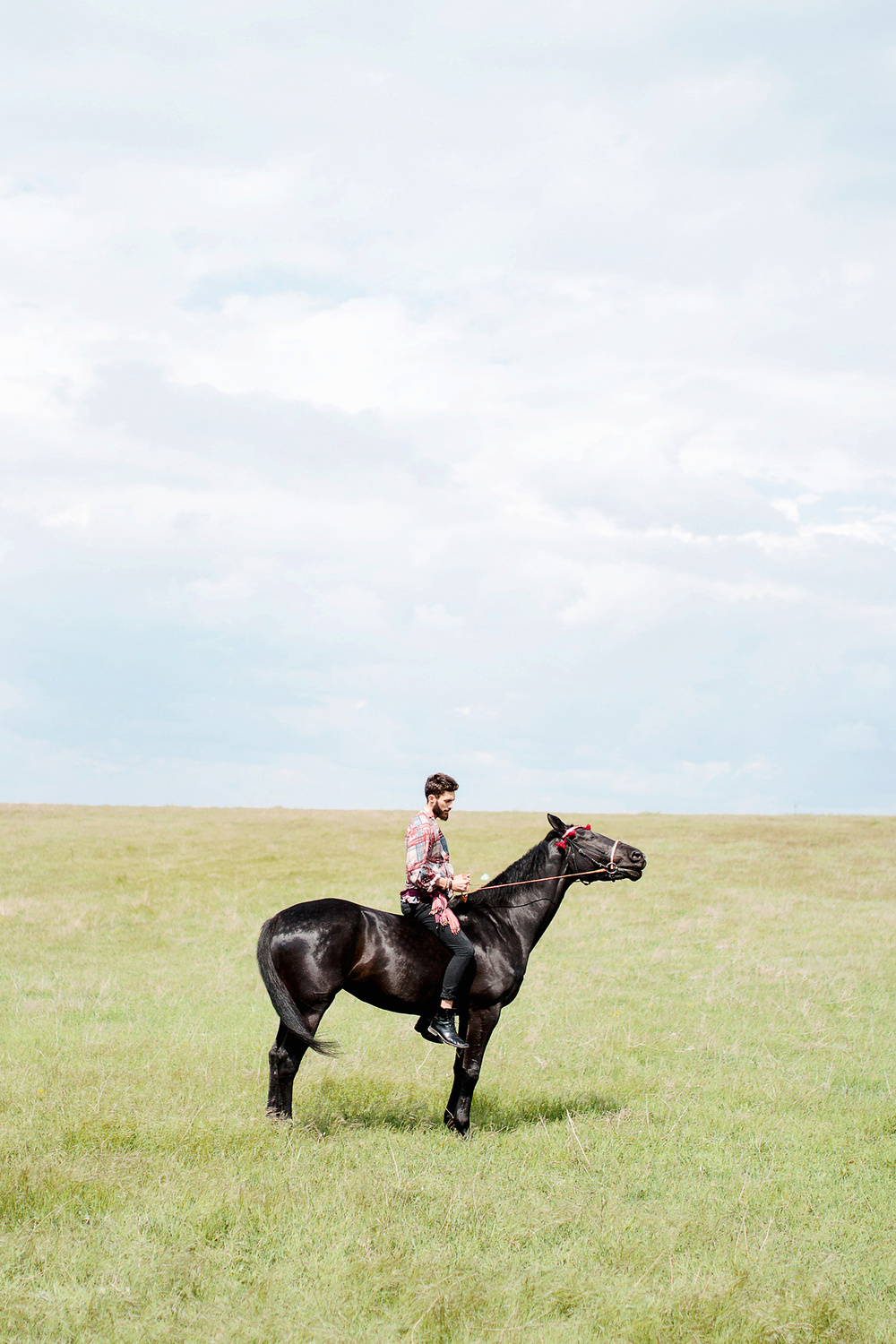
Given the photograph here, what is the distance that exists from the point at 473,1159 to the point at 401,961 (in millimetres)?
1878

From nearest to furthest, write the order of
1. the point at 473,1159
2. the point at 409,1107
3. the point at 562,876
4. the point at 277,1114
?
1. the point at 473,1159
2. the point at 277,1114
3. the point at 409,1107
4. the point at 562,876

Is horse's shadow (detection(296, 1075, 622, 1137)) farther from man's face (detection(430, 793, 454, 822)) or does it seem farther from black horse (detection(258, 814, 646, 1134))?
man's face (detection(430, 793, 454, 822))

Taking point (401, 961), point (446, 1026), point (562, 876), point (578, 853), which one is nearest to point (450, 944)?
point (401, 961)

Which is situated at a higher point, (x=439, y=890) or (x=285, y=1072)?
(x=439, y=890)

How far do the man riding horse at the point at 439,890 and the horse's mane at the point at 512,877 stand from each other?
2.88ft

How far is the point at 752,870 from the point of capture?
3284 cm

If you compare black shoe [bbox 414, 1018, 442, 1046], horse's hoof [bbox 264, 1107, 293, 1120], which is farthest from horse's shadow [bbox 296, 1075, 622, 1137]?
black shoe [bbox 414, 1018, 442, 1046]

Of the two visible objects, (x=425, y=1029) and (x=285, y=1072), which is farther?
(x=425, y=1029)

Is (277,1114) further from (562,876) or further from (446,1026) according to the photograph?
(562,876)

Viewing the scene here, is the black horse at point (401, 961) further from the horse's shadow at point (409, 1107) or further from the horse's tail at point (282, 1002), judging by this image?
the horse's shadow at point (409, 1107)

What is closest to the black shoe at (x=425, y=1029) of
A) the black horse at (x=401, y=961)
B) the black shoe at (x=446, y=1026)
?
the black horse at (x=401, y=961)

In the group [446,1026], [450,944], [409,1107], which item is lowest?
[409,1107]

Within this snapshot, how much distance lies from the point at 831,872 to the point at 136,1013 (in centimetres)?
2475

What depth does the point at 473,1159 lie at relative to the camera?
337 inches
